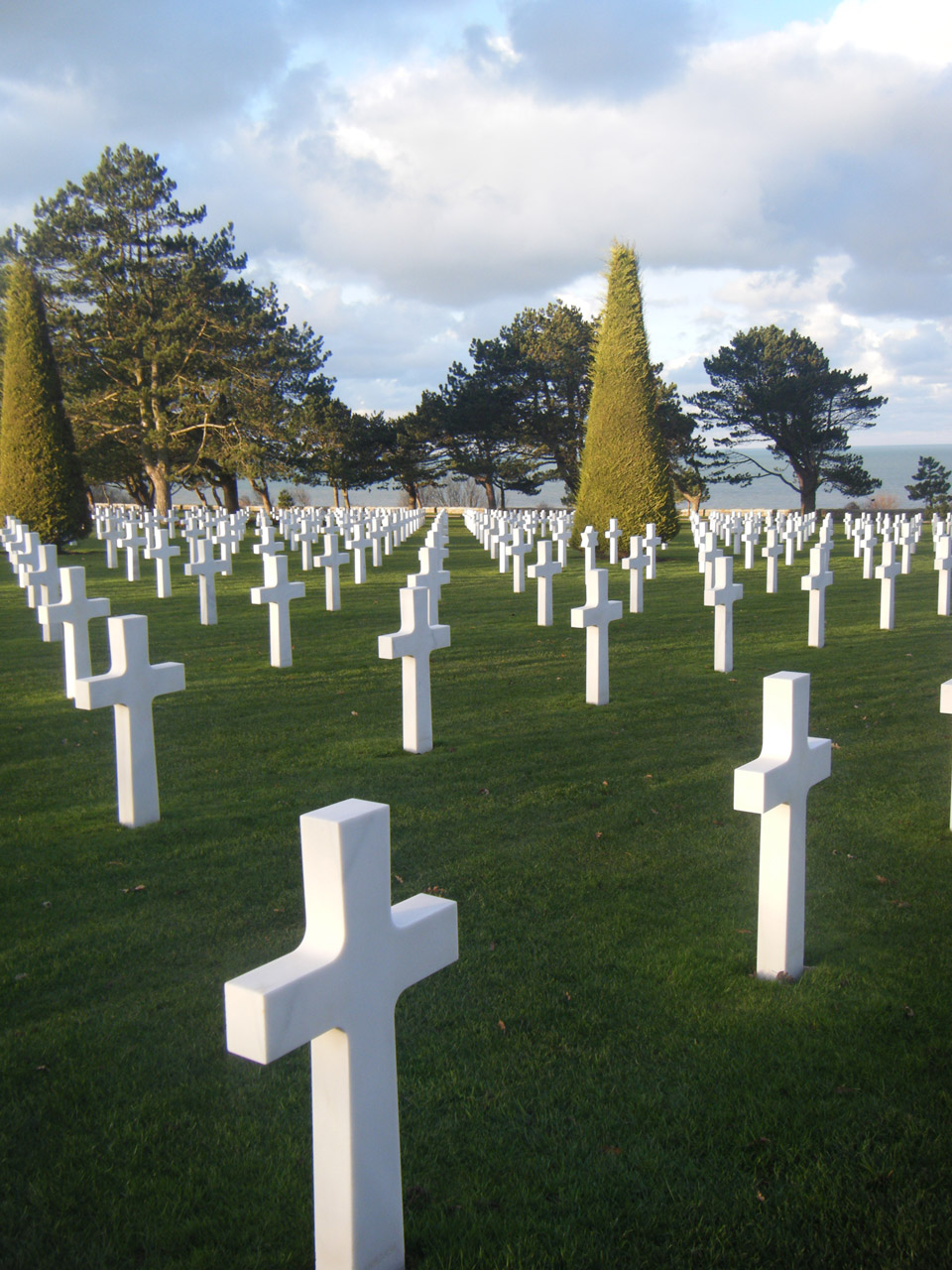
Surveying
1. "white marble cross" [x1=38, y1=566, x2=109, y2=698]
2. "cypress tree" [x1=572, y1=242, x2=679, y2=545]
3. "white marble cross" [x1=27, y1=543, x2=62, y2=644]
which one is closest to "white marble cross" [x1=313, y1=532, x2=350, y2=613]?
"white marble cross" [x1=27, y1=543, x2=62, y2=644]

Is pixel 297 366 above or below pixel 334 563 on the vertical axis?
above

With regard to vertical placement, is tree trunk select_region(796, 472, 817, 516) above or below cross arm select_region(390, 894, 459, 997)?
above

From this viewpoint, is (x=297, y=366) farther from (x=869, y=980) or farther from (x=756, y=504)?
(x=756, y=504)

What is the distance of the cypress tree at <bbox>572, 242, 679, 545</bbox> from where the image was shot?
21.9 meters

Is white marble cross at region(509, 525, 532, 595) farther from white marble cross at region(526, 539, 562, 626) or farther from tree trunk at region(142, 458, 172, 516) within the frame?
tree trunk at region(142, 458, 172, 516)

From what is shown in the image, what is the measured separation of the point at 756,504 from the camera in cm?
10938

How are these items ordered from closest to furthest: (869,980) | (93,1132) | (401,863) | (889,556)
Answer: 1. (93,1132)
2. (869,980)
3. (401,863)
4. (889,556)

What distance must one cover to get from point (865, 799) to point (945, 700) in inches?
48.2

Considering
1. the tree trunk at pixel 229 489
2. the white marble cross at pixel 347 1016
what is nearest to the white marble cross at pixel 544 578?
the white marble cross at pixel 347 1016

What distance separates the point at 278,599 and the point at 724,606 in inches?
155

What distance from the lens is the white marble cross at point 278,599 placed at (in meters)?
8.82

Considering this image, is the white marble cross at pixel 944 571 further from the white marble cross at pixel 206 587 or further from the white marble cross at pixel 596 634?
the white marble cross at pixel 206 587

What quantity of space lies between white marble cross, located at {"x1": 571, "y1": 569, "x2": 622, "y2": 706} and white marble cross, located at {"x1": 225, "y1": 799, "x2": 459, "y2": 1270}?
5.51 m

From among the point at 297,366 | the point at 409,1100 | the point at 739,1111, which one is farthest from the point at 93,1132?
the point at 297,366
